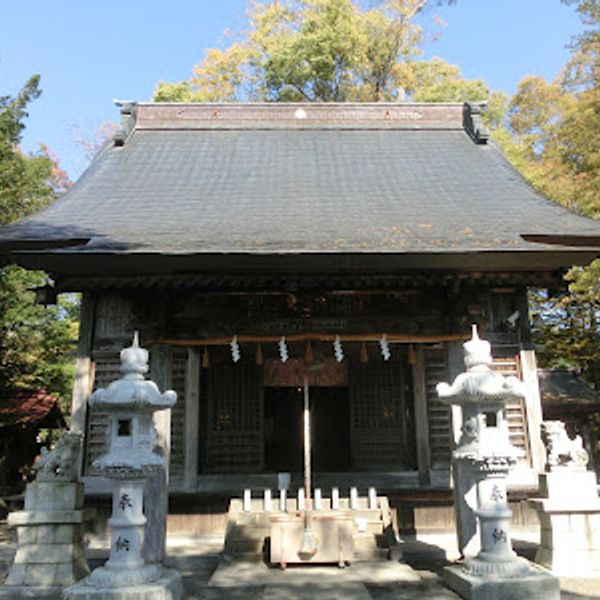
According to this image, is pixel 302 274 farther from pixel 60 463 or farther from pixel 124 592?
pixel 124 592

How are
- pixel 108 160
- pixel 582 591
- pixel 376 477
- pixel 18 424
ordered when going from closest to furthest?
pixel 582 591 → pixel 376 477 → pixel 108 160 → pixel 18 424

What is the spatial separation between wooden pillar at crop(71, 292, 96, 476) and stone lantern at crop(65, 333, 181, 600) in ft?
7.52

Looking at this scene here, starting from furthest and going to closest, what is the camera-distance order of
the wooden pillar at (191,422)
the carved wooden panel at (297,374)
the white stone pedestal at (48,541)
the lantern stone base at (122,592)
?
the carved wooden panel at (297,374) < the wooden pillar at (191,422) < the white stone pedestal at (48,541) < the lantern stone base at (122,592)

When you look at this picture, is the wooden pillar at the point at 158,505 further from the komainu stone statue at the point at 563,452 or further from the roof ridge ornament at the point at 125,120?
the roof ridge ornament at the point at 125,120

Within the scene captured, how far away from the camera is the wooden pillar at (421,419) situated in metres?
9.34

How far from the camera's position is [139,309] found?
25.4 feet

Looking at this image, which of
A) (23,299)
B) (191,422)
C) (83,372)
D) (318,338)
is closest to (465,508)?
(318,338)

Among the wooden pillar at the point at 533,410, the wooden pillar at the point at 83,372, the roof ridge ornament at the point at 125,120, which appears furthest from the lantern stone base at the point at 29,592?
the roof ridge ornament at the point at 125,120

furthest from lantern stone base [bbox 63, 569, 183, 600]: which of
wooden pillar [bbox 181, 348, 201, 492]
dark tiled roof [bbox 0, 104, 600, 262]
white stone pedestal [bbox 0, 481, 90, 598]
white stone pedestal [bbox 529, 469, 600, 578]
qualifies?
white stone pedestal [bbox 529, 469, 600, 578]

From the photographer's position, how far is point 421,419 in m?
9.56

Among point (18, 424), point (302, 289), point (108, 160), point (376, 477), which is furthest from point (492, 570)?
point (18, 424)

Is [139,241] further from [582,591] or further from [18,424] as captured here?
[18,424]

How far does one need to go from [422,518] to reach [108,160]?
30.8 feet

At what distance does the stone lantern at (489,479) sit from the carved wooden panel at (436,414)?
10.4 feet
